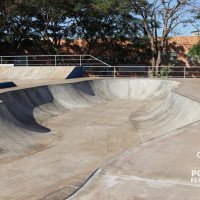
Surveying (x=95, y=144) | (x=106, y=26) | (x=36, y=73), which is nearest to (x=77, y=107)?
(x=95, y=144)

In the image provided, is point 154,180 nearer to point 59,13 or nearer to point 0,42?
point 59,13

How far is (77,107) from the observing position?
49.6ft

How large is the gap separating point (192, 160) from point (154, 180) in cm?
94

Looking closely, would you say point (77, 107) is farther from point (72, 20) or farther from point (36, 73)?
point (72, 20)

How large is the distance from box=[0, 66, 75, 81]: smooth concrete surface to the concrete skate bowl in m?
2.90

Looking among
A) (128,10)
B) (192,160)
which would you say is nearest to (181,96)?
(192,160)

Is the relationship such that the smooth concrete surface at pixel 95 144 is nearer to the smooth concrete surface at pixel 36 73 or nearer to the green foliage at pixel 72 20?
the smooth concrete surface at pixel 36 73

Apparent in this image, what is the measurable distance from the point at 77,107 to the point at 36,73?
24.5 ft

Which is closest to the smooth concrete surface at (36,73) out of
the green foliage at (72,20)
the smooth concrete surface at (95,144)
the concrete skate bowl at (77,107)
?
the concrete skate bowl at (77,107)

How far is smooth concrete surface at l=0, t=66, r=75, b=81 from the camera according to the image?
811 inches

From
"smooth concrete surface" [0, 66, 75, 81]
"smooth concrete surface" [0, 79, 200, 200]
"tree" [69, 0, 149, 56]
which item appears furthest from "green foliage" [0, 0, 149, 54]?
"smooth concrete surface" [0, 79, 200, 200]

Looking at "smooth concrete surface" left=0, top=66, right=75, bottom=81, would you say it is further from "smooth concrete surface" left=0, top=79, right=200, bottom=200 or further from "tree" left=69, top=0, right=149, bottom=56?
"tree" left=69, top=0, right=149, bottom=56

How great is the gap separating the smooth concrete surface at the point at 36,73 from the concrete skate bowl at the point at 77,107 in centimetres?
A: 290

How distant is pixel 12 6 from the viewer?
26688mm
